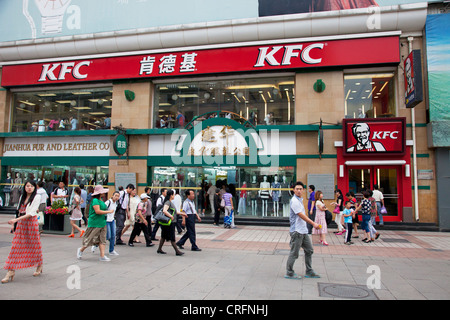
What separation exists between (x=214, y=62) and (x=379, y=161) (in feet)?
31.2

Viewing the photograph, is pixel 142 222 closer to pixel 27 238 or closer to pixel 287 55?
pixel 27 238

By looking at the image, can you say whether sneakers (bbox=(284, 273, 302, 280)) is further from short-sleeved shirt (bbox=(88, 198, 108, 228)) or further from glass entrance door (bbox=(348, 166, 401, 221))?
glass entrance door (bbox=(348, 166, 401, 221))

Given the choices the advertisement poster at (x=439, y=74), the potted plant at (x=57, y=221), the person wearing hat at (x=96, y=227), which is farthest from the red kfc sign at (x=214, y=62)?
the person wearing hat at (x=96, y=227)

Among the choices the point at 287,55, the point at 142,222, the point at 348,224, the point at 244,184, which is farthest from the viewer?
the point at 244,184

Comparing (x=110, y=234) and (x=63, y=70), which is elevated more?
(x=63, y=70)

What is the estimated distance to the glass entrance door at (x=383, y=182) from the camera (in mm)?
15177

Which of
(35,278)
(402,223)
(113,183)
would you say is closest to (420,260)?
(402,223)

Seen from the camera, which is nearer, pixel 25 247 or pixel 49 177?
pixel 25 247

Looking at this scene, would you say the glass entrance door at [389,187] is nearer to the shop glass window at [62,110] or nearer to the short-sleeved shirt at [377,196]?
the short-sleeved shirt at [377,196]

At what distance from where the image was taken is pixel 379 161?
Result: 1503cm

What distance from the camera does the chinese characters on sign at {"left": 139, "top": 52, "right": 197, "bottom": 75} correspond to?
694 inches

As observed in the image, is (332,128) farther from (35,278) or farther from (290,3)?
(35,278)

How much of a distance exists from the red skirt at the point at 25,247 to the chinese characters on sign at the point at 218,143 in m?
11.4

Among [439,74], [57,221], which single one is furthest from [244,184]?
[439,74]
